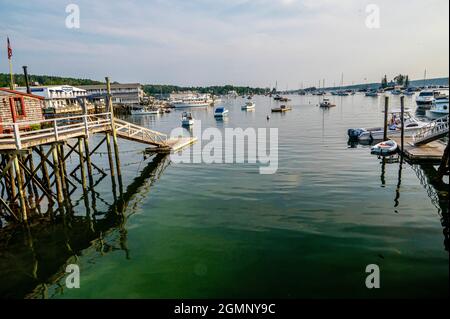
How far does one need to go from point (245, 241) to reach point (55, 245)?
8147 mm

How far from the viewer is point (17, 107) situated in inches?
918

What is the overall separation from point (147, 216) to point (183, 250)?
4.55m

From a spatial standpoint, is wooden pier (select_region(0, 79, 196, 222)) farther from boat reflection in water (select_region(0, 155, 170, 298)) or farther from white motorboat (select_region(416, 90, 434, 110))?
white motorboat (select_region(416, 90, 434, 110))

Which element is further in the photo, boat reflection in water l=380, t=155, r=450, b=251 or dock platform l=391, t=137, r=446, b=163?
dock platform l=391, t=137, r=446, b=163

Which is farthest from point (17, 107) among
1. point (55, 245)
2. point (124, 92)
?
point (124, 92)

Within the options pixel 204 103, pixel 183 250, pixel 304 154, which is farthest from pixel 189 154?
pixel 204 103

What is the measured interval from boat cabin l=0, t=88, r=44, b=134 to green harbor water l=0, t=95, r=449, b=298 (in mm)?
7875

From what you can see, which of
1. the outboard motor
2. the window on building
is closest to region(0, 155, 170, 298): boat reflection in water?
the window on building

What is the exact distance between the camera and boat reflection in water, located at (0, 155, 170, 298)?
34.0 feet

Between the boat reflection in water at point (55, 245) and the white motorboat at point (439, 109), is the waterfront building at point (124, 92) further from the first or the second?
the boat reflection in water at point (55, 245)

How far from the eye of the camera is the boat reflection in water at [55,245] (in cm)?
1038

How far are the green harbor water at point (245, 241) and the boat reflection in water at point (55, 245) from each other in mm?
52
